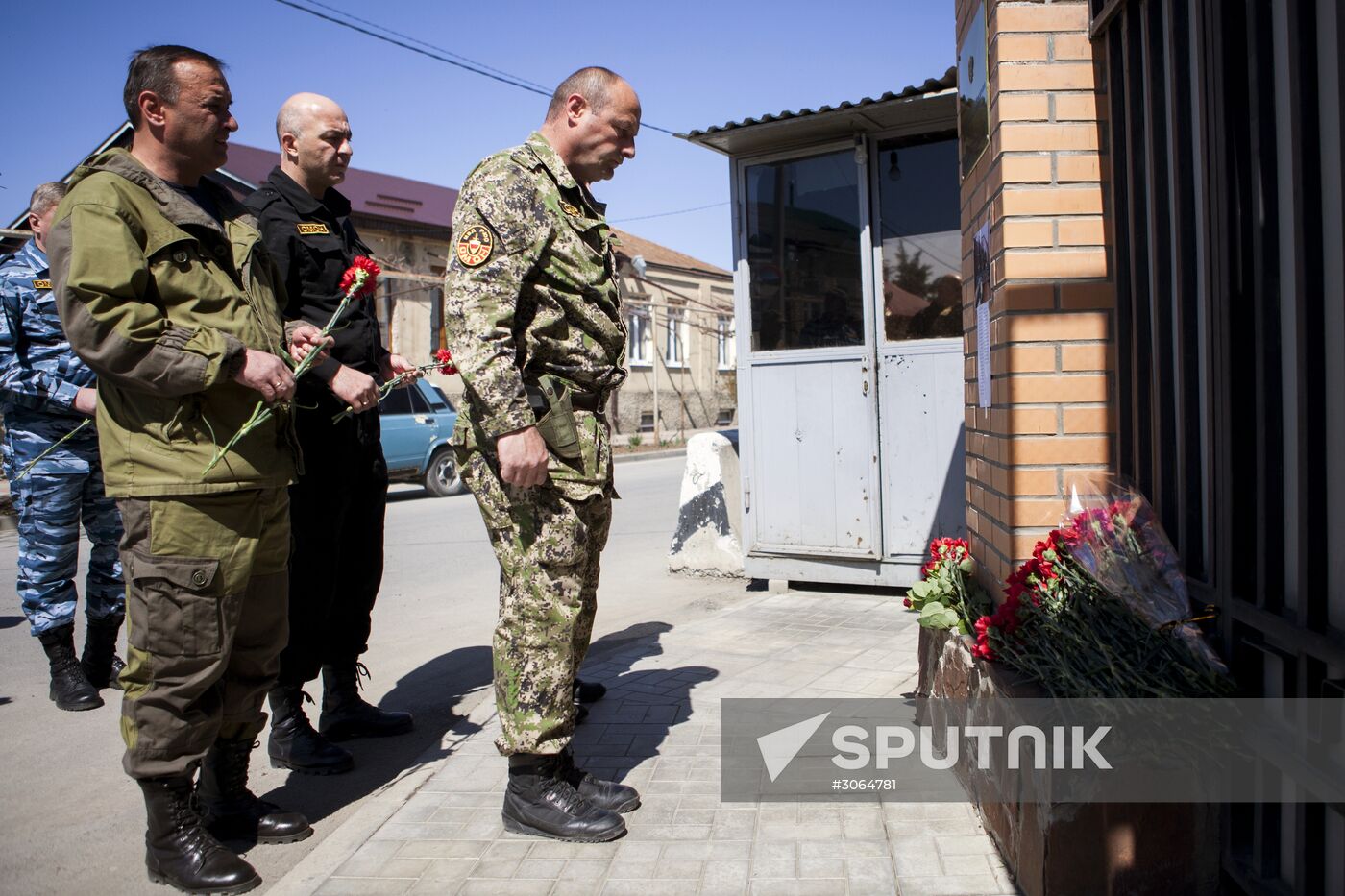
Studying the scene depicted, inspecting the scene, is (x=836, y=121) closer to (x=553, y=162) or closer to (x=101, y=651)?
(x=553, y=162)

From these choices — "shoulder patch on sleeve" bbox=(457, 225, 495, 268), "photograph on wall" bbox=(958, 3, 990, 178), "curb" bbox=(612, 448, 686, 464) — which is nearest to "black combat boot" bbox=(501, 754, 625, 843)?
"shoulder patch on sleeve" bbox=(457, 225, 495, 268)

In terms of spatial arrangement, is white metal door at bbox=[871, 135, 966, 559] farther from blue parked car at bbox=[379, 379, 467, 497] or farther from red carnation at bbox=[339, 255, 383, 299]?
blue parked car at bbox=[379, 379, 467, 497]

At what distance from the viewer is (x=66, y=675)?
14.8 ft

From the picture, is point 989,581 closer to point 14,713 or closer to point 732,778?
point 732,778

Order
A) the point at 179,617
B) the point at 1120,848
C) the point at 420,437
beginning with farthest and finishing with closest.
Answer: the point at 420,437 → the point at 179,617 → the point at 1120,848

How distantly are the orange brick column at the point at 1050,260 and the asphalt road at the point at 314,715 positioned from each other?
2.46 metres

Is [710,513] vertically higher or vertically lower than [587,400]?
lower

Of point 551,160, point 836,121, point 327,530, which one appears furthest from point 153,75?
point 836,121

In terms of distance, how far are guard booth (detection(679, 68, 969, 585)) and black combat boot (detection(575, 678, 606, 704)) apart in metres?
2.40

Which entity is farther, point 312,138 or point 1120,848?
point 312,138

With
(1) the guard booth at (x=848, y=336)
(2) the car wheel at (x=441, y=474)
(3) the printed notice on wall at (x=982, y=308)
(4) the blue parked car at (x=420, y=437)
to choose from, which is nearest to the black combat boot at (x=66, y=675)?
(1) the guard booth at (x=848, y=336)

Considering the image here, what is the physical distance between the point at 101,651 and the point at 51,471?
87cm

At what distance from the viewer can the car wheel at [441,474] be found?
14359 millimetres

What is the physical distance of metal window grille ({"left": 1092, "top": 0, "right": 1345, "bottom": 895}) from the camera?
1938 millimetres
